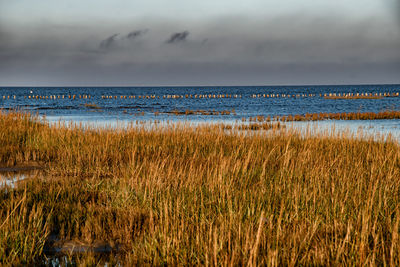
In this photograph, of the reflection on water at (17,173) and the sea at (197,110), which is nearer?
the reflection on water at (17,173)

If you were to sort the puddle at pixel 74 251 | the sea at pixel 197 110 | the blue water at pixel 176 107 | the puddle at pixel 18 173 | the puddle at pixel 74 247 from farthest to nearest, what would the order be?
the blue water at pixel 176 107 < the sea at pixel 197 110 < the puddle at pixel 18 173 < the puddle at pixel 74 247 < the puddle at pixel 74 251

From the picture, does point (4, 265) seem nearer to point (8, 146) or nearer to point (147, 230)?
point (147, 230)

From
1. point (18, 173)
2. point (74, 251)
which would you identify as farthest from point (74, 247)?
point (18, 173)

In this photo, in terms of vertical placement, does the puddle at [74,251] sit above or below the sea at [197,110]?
below

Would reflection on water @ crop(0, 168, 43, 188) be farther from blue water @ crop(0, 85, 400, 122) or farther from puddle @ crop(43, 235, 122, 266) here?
blue water @ crop(0, 85, 400, 122)

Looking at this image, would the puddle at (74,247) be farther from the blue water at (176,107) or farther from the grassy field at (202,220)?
the blue water at (176,107)

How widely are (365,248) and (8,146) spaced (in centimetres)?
947

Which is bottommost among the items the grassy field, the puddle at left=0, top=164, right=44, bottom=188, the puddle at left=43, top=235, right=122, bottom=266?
the puddle at left=43, top=235, right=122, bottom=266

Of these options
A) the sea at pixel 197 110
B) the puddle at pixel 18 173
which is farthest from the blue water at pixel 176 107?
the puddle at pixel 18 173

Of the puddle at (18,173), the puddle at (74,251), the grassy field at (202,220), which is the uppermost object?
the grassy field at (202,220)

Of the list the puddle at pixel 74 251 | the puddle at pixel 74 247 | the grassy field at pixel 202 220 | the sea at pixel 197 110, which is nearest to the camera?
the grassy field at pixel 202 220

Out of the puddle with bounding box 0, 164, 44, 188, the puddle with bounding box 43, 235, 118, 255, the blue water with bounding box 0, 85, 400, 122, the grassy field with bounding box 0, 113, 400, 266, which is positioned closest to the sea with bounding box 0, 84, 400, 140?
the blue water with bounding box 0, 85, 400, 122

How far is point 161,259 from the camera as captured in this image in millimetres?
3475

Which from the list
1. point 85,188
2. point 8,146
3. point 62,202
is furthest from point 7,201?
point 8,146
